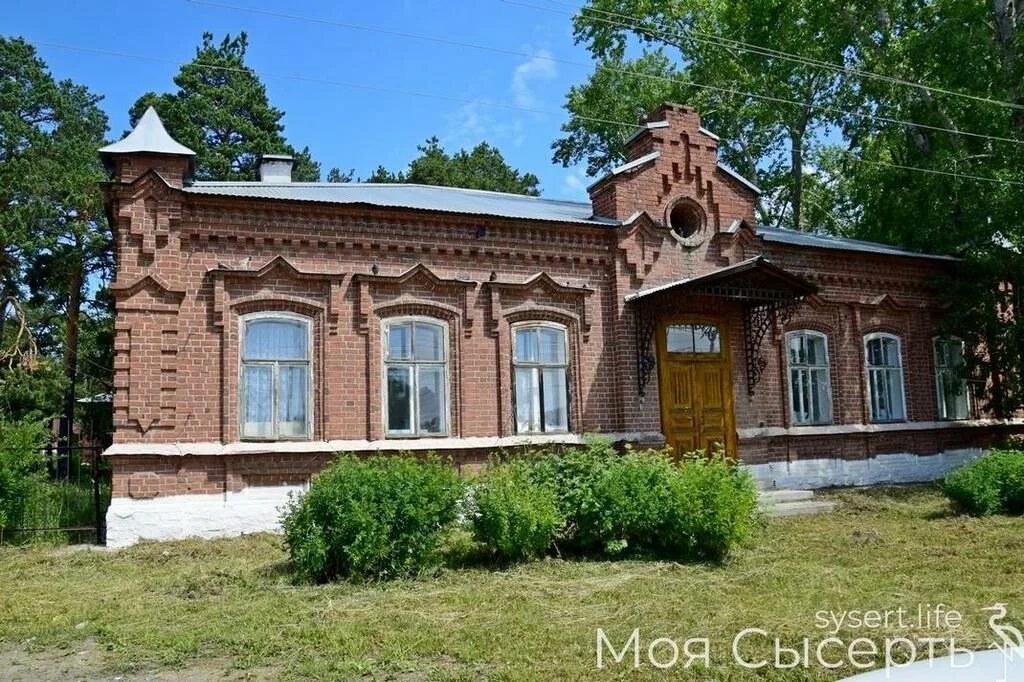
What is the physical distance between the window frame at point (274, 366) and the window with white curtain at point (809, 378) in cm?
806

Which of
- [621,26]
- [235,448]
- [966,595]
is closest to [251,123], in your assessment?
[621,26]

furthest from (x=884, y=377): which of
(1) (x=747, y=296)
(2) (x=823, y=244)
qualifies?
(1) (x=747, y=296)

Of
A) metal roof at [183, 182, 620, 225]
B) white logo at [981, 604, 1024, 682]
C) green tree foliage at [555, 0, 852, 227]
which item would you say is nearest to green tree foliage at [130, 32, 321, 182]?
green tree foliage at [555, 0, 852, 227]

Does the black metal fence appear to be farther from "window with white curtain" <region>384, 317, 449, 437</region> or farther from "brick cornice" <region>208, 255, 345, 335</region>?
"window with white curtain" <region>384, 317, 449, 437</region>

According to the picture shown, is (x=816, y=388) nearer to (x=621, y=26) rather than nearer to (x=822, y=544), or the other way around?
(x=822, y=544)

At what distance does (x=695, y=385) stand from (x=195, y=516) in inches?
297

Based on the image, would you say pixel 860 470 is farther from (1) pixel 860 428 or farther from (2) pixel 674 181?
(2) pixel 674 181

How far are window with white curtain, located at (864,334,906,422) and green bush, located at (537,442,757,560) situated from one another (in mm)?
7771

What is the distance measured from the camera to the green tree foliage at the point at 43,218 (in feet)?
68.2

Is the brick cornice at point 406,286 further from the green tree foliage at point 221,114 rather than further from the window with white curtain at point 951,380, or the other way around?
the green tree foliage at point 221,114

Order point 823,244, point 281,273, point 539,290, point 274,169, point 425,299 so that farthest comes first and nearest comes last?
point 823,244, point 274,169, point 539,290, point 425,299, point 281,273

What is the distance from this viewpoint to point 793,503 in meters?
11.8

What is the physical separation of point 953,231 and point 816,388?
15.7 feet

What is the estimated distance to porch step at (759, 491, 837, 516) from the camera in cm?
1154
